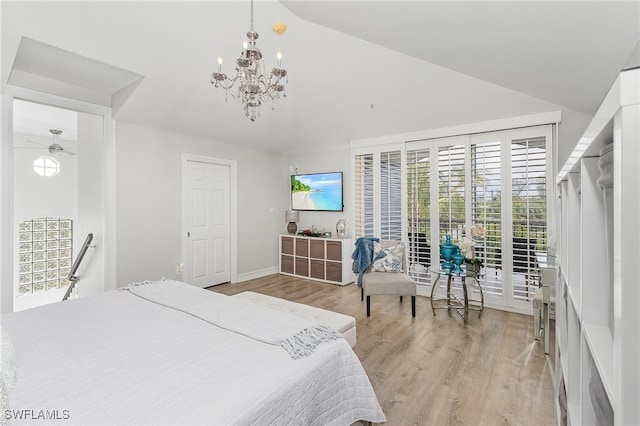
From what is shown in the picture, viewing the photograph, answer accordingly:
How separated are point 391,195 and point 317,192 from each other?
1476 millimetres

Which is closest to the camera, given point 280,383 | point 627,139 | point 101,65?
point 627,139

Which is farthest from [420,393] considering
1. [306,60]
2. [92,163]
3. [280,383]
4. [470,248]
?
[92,163]

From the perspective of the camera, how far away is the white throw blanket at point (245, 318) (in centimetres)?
145

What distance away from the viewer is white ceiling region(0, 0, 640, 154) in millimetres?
1562

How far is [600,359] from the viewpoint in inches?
28.0

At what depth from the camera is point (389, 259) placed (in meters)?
3.83

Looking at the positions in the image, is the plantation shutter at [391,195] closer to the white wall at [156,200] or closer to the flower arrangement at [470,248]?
the flower arrangement at [470,248]

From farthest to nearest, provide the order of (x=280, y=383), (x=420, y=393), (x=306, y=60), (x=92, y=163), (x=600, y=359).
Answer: (x=92, y=163), (x=306, y=60), (x=420, y=393), (x=280, y=383), (x=600, y=359)

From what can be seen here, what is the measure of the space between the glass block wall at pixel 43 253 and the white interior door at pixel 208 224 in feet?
8.74

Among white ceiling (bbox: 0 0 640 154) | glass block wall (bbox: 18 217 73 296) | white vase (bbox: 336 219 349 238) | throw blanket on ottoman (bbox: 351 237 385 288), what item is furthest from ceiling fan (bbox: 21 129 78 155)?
throw blanket on ottoman (bbox: 351 237 385 288)

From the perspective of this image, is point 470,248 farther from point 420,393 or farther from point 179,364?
point 179,364

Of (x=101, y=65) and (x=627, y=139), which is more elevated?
(x=101, y=65)

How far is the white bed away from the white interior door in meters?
2.70

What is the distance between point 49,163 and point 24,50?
10.6 ft
